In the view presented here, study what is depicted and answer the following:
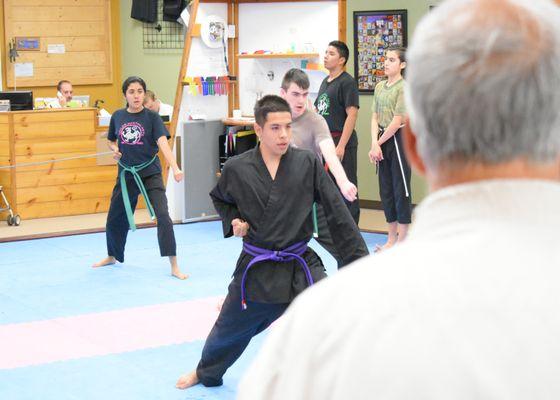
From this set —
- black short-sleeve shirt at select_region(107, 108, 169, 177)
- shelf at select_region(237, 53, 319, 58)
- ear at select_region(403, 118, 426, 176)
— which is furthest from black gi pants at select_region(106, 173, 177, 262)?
ear at select_region(403, 118, 426, 176)

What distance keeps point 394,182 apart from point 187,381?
3.58 meters

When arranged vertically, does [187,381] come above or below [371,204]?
below

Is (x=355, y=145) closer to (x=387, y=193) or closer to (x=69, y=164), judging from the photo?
(x=387, y=193)

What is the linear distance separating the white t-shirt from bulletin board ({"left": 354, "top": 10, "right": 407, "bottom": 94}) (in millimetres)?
8544

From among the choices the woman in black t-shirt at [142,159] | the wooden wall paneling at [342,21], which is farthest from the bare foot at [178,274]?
the wooden wall paneling at [342,21]

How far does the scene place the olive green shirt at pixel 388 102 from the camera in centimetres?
750

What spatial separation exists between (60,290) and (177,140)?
296 centimetres

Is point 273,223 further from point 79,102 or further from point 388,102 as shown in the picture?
point 79,102

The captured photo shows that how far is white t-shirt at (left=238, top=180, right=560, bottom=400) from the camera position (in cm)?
91

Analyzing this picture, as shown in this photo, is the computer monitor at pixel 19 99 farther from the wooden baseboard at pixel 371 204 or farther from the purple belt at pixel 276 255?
the purple belt at pixel 276 255

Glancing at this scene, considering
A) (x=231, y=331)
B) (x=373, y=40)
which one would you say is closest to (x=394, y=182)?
(x=373, y=40)

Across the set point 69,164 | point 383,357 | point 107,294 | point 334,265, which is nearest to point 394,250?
point 383,357

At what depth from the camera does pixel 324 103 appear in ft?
26.2

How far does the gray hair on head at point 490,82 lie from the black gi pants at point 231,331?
328 centimetres
